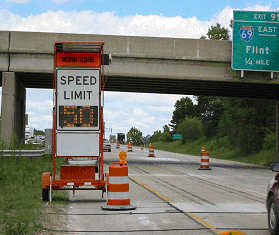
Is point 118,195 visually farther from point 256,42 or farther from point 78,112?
point 256,42

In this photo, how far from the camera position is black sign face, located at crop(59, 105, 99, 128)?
11594 mm

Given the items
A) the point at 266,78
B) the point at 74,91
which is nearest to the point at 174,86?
the point at 266,78

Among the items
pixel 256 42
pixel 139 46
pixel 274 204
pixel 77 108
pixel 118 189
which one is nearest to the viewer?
pixel 274 204

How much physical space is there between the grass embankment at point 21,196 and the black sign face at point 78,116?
1.96 meters

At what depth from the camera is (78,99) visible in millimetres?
11664

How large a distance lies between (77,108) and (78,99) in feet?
0.77

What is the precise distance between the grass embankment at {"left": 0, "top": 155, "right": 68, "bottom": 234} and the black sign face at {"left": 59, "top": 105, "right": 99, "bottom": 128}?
1957mm

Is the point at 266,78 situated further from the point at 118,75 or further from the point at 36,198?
the point at 36,198

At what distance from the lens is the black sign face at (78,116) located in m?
11.6

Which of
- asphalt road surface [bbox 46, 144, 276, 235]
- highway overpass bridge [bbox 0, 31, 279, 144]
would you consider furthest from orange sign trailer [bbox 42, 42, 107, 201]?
highway overpass bridge [bbox 0, 31, 279, 144]

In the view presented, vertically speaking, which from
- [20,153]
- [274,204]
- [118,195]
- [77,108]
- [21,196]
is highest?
[77,108]

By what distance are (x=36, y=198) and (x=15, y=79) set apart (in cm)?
1852

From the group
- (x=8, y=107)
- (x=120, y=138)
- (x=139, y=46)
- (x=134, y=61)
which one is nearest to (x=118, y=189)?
(x=134, y=61)

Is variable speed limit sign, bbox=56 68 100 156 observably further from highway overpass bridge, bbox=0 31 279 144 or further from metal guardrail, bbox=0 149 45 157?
highway overpass bridge, bbox=0 31 279 144
